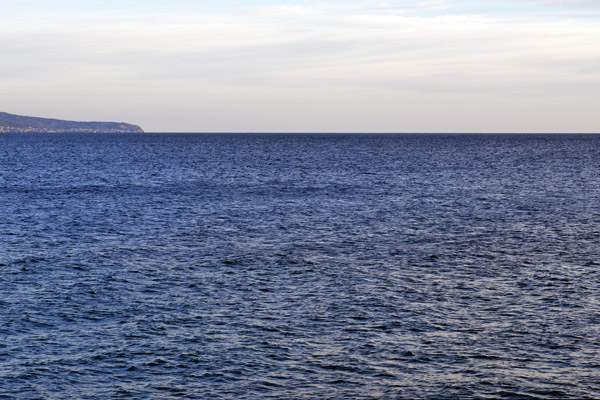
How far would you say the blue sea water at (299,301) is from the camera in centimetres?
2522

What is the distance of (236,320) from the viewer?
32.3 m

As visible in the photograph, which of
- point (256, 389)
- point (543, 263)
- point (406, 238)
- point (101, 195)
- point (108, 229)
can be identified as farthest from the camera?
point (101, 195)

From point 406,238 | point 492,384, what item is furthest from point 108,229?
point 492,384

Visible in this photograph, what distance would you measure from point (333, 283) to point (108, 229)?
88.2 feet

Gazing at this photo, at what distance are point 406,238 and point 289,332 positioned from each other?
26.0 meters

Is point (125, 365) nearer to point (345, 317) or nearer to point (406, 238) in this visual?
point (345, 317)

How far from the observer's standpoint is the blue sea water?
82.7ft

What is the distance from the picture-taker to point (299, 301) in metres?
35.4

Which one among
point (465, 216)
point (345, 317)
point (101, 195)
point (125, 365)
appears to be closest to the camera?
point (125, 365)

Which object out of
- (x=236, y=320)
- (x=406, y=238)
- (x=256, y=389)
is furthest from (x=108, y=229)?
(x=256, y=389)

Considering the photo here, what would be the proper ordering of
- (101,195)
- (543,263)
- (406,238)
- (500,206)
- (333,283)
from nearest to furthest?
(333,283) → (543,263) → (406,238) → (500,206) → (101,195)

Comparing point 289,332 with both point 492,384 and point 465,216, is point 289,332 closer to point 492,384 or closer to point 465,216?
point 492,384

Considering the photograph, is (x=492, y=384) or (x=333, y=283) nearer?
(x=492, y=384)

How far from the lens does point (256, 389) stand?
79.8ft
